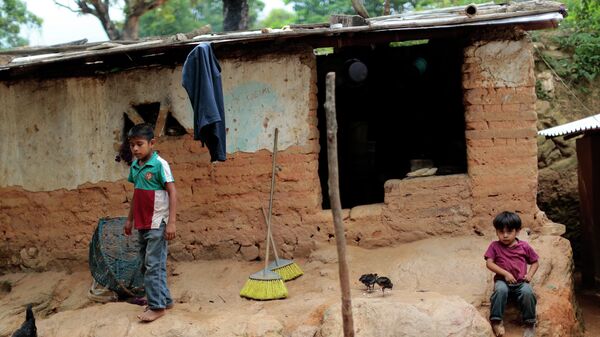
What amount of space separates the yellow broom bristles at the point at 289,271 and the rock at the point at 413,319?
97 cm

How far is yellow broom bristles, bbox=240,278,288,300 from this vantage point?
4.95m

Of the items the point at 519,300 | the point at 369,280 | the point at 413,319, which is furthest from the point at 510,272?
the point at 369,280

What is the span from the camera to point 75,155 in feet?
20.2

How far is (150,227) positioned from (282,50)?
2.29m

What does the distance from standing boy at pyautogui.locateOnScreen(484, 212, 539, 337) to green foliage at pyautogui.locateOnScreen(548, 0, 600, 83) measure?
630 cm

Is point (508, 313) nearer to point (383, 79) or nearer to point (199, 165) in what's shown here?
point (199, 165)

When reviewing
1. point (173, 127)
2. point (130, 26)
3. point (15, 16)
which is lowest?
point (173, 127)

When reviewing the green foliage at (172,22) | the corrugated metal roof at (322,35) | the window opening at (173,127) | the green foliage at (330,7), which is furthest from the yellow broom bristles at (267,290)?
the green foliage at (172,22)

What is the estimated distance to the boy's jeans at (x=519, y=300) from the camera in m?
4.41

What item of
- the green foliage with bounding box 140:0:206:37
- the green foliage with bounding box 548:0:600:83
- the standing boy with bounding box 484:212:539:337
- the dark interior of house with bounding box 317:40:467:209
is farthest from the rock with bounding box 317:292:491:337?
the green foliage with bounding box 140:0:206:37

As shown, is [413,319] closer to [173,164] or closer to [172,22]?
[173,164]

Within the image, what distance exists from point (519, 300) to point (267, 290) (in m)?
2.05

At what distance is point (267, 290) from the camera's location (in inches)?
195

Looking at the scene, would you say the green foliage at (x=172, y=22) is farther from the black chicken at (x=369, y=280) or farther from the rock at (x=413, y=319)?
the rock at (x=413, y=319)
